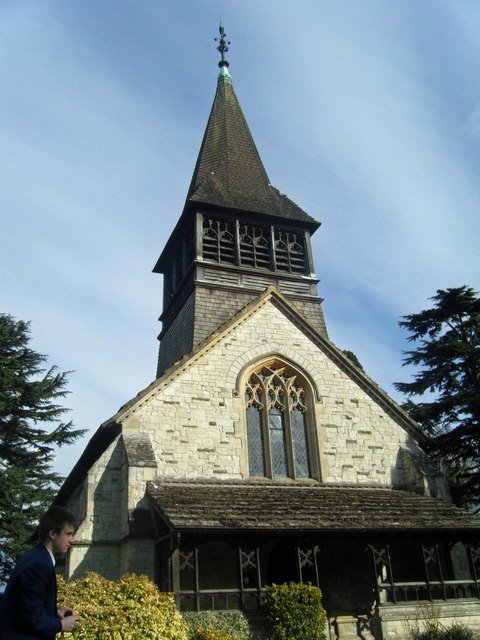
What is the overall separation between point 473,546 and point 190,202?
47.1 feet

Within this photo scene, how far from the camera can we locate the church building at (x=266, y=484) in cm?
1264

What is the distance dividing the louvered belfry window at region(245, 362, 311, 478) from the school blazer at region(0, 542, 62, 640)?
1179 centimetres

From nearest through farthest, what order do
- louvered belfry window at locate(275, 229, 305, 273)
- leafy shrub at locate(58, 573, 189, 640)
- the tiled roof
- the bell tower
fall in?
leafy shrub at locate(58, 573, 189, 640) → the bell tower → louvered belfry window at locate(275, 229, 305, 273) → the tiled roof

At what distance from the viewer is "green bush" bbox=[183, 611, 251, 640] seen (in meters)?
11.0

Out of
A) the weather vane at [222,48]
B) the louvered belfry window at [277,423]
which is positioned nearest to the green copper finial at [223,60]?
the weather vane at [222,48]

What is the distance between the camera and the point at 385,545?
43.0 feet

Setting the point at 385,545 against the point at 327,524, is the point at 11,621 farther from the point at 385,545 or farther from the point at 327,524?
the point at 385,545

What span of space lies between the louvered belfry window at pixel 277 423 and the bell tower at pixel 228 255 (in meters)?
2.94

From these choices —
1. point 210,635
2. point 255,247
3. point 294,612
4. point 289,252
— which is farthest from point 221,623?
point 289,252

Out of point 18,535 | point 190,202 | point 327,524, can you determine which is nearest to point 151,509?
point 327,524

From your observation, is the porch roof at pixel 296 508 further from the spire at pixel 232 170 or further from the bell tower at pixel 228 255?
the spire at pixel 232 170

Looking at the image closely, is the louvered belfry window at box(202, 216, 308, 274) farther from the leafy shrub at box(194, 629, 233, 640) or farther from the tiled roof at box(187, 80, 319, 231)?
the leafy shrub at box(194, 629, 233, 640)

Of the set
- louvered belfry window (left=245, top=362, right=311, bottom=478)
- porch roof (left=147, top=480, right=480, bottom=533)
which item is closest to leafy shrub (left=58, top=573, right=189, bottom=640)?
porch roof (left=147, top=480, right=480, bottom=533)

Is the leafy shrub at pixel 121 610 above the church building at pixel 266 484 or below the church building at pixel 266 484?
below
